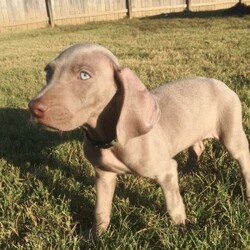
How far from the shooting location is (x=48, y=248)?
2.84 metres

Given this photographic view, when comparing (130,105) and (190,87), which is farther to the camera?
(190,87)

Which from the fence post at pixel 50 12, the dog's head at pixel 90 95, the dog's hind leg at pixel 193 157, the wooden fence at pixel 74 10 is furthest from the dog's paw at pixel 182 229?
the fence post at pixel 50 12

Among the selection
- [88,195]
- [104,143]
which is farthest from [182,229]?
[88,195]

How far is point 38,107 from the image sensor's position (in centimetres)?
219

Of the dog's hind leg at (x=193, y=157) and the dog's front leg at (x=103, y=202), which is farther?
the dog's hind leg at (x=193, y=157)

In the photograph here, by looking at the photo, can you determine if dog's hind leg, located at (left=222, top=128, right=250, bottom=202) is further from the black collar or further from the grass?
the black collar

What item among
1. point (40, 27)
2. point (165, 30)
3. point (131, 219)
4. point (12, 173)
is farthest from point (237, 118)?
point (40, 27)

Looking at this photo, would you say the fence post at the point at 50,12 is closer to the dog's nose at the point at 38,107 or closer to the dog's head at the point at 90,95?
the dog's head at the point at 90,95

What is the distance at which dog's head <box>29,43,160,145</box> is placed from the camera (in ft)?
7.36

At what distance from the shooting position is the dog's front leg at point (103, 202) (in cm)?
307

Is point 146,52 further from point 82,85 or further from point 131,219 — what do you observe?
point 82,85

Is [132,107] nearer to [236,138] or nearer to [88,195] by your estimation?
[236,138]

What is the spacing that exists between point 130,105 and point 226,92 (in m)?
1.21

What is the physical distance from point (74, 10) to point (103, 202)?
15.6m
